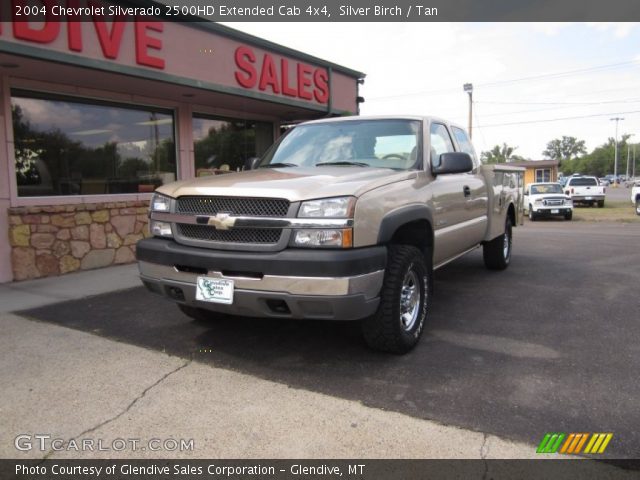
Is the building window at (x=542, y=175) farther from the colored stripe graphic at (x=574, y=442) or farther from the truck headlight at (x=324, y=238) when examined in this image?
the colored stripe graphic at (x=574, y=442)

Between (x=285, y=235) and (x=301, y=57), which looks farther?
(x=301, y=57)

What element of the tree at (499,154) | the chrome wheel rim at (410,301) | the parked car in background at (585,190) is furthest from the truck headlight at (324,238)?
the tree at (499,154)

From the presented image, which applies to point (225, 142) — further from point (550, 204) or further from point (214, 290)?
point (550, 204)

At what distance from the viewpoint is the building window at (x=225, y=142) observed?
10.1 meters

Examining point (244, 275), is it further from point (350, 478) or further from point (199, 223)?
point (350, 478)

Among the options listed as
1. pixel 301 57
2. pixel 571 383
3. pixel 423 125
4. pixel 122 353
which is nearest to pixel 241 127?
pixel 301 57

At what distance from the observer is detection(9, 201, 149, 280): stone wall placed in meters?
6.96

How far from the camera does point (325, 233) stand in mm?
3316

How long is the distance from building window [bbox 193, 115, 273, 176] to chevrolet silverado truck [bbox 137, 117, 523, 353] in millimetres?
5575

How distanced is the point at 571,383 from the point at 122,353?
3.37 m

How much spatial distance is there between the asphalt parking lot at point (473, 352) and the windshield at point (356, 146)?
1.52 metres

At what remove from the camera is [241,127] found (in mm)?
11141

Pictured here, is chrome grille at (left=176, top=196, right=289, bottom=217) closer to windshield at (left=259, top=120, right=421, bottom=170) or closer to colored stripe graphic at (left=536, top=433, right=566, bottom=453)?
windshield at (left=259, top=120, right=421, bottom=170)

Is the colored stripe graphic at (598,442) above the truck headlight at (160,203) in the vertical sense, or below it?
below
